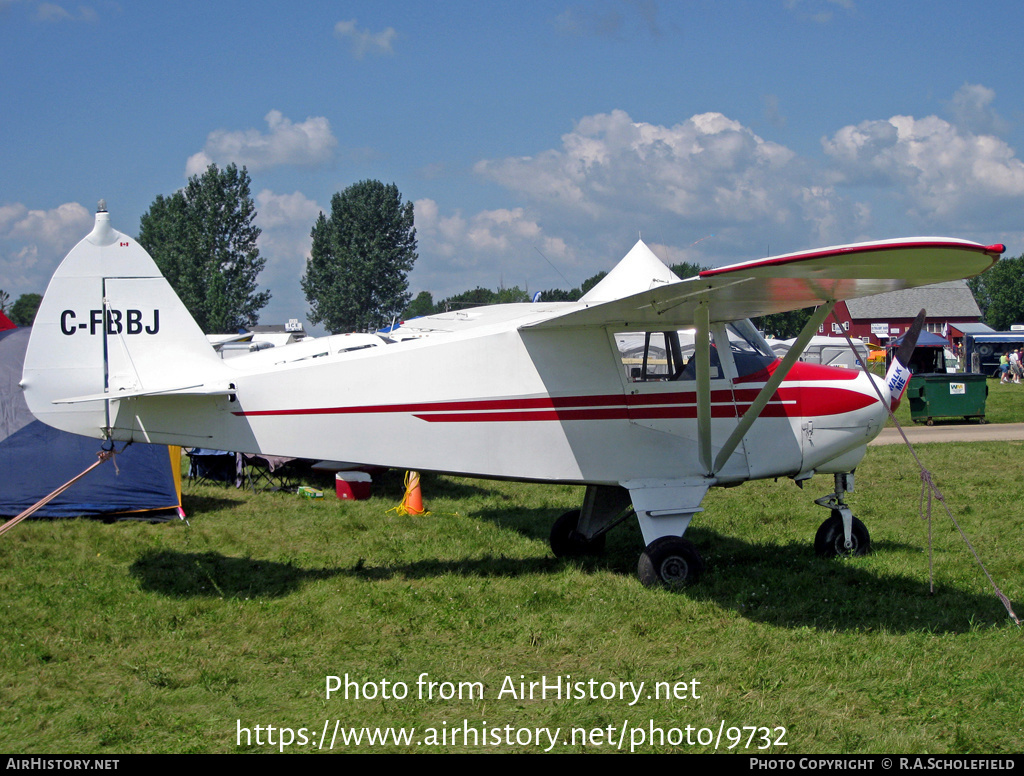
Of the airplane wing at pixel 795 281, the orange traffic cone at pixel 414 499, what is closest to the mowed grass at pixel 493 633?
the orange traffic cone at pixel 414 499

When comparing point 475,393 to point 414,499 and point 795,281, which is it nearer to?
point 795,281

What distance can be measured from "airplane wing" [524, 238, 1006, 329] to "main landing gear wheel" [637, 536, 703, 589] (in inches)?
73.9

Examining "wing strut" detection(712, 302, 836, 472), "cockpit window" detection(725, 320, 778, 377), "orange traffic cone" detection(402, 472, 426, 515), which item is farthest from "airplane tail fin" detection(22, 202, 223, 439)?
"cockpit window" detection(725, 320, 778, 377)

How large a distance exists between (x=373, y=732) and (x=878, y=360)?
39252mm

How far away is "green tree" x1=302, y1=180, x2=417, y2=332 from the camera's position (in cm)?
6562

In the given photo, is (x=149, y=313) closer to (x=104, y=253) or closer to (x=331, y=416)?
(x=104, y=253)

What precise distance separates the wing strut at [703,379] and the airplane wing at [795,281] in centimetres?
15

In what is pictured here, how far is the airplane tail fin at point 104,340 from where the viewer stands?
6.28 m

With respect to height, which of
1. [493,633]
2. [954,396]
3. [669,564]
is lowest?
[493,633]

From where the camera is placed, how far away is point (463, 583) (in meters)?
6.98

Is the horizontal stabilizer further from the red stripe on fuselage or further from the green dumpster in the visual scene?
the green dumpster

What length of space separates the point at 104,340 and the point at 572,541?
182 inches

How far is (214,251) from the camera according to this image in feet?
189

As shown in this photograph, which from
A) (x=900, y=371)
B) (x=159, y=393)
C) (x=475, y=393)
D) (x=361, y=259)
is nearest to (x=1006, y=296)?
(x=361, y=259)
